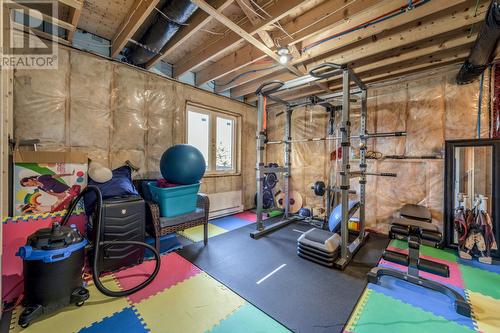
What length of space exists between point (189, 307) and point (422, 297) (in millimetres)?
2251

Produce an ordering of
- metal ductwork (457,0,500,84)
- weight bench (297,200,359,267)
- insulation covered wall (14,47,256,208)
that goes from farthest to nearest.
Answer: weight bench (297,200,359,267) < insulation covered wall (14,47,256,208) < metal ductwork (457,0,500,84)

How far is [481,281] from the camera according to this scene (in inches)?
88.4

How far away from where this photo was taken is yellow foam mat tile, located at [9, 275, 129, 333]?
1.57m

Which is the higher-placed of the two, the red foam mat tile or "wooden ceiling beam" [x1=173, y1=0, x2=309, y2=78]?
"wooden ceiling beam" [x1=173, y1=0, x2=309, y2=78]

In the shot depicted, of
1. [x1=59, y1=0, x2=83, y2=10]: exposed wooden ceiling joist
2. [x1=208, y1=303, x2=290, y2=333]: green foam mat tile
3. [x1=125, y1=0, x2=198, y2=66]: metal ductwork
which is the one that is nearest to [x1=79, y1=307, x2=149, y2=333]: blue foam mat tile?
[x1=208, y1=303, x2=290, y2=333]: green foam mat tile

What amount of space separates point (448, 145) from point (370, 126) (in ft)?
3.85

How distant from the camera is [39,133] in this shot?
97.7 inches

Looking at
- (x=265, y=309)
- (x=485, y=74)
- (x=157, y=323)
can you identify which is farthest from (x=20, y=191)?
(x=485, y=74)

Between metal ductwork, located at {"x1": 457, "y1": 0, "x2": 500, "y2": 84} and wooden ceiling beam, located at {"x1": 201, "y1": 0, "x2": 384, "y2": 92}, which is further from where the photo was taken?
wooden ceiling beam, located at {"x1": 201, "y1": 0, "x2": 384, "y2": 92}

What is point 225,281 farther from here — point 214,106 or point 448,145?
point 448,145

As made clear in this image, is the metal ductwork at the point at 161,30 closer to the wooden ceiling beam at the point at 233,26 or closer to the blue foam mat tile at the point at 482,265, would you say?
the wooden ceiling beam at the point at 233,26

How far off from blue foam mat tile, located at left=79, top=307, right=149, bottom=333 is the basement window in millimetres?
2981

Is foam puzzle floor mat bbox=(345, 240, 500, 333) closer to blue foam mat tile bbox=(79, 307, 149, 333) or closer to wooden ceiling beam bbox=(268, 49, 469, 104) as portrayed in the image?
blue foam mat tile bbox=(79, 307, 149, 333)

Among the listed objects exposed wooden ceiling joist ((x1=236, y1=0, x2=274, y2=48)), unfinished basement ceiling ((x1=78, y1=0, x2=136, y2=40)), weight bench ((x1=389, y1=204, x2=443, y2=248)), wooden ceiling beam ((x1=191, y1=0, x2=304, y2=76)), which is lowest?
weight bench ((x1=389, y1=204, x2=443, y2=248))
